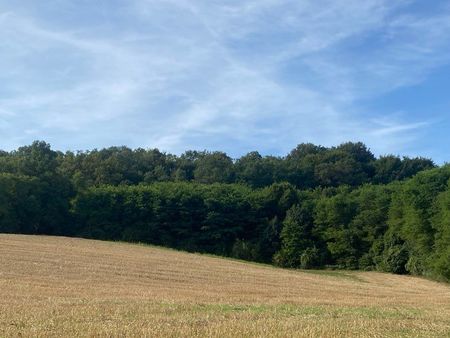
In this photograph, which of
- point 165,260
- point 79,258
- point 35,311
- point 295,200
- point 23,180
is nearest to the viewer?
point 35,311

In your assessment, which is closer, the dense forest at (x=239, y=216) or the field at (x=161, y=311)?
the field at (x=161, y=311)

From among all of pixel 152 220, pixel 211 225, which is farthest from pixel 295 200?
pixel 152 220

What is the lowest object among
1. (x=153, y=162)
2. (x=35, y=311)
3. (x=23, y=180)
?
(x=35, y=311)

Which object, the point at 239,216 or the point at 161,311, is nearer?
the point at 161,311

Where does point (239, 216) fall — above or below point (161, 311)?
above

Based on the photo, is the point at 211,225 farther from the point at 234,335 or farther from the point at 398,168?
the point at 234,335

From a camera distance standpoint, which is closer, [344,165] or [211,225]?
[211,225]

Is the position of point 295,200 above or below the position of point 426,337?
above

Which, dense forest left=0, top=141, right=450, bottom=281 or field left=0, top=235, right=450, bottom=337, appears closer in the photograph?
field left=0, top=235, right=450, bottom=337

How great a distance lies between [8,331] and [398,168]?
117m

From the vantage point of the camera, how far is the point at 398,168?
4747 inches

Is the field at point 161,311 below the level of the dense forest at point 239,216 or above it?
below

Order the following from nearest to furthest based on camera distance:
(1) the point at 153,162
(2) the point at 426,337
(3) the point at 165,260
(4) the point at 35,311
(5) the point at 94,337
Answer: (5) the point at 94,337, (2) the point at 426,337, (4) the point at 35,311, (3) the point at 165,260, (1) the point at 153,162

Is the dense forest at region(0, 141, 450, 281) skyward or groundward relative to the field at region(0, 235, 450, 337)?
skyward
